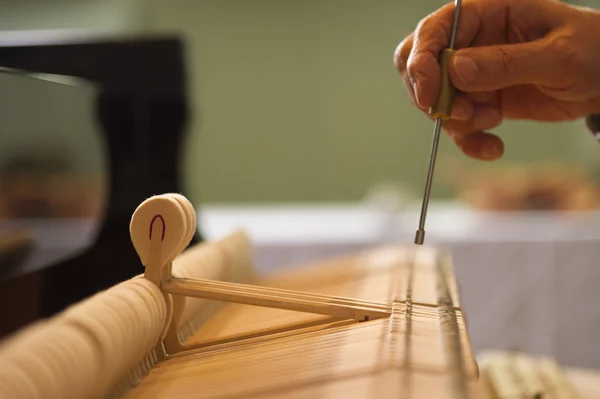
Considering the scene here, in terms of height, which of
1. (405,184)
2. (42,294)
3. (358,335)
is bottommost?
(405,184)

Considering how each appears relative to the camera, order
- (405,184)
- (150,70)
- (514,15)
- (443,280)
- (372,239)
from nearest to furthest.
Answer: (443,280) < (514,15) < (150,70) < (372,239) < (405,184)

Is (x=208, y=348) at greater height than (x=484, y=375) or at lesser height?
greater

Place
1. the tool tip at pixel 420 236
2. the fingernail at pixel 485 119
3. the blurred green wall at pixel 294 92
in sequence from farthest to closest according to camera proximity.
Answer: the blurred green wall at pixel 294 92 → the fingernail at pixel 485 119 → the tool tip at pixel 420 236

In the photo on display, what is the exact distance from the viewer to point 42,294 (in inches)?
35.8

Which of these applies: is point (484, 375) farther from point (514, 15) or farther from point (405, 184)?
point (405, 184)

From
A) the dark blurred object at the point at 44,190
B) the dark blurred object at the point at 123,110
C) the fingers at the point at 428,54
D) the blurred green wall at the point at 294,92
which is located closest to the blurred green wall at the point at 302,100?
the blurred green wall at the point at 294,92

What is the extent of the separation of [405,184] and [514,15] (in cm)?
302

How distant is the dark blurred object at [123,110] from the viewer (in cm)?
113

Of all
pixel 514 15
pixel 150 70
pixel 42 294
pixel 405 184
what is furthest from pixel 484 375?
pixel 405 184

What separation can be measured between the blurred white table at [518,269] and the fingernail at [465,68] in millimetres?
1405

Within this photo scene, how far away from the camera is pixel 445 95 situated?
28.0 inches

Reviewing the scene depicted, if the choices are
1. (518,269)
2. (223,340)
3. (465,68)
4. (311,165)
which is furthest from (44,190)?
(311,165)

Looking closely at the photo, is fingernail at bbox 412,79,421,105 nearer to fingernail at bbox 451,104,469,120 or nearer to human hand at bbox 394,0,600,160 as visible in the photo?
human hand at bbox 394,0,600,160

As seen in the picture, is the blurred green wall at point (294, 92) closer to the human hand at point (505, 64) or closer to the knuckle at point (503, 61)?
the human hand at point (505, 64)
